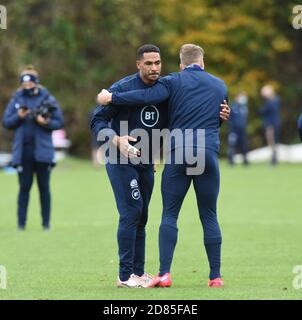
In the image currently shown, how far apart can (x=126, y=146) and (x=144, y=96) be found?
50 centimetres

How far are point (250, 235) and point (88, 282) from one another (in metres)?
5.61

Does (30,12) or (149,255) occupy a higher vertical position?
(30,12)

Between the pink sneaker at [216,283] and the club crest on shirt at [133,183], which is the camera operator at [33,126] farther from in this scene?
the pink sneaker at [216,283]

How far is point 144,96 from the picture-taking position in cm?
1016

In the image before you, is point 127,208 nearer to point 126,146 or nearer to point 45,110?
point 126,146

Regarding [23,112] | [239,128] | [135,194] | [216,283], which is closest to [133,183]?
[135,194]

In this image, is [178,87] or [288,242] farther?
[288,242]

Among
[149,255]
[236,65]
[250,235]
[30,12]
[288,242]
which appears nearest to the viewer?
[149,255]

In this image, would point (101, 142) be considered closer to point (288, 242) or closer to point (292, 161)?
point (288, 242)

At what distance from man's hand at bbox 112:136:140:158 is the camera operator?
5987mm

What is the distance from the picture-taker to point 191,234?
1634cm

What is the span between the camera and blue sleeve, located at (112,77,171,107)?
33.3 feet
